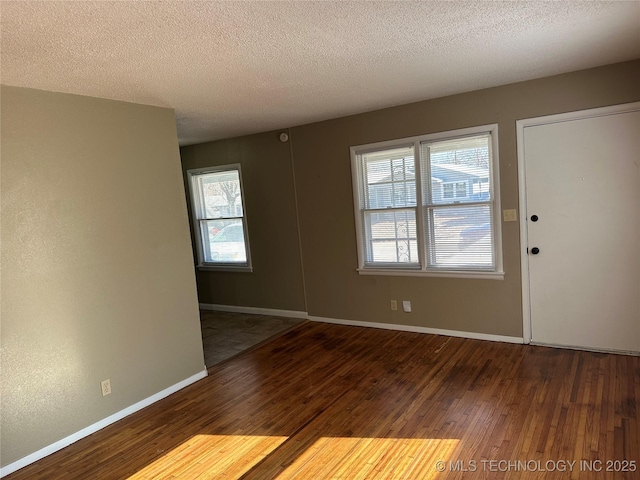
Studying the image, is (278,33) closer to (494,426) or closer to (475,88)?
(475,88)

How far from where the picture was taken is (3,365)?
2609 millimetres

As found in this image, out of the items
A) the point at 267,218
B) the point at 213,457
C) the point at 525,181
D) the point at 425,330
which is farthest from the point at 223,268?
the point at 525,181

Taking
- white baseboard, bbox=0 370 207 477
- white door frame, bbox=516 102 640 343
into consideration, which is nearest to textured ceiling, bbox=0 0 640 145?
white door frame, bbox=516 102 640 343

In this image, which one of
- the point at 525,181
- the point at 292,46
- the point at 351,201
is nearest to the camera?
the point at 292,46

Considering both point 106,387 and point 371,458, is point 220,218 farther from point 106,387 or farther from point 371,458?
point 371,458

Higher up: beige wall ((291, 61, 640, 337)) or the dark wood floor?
beige wall ((291, 61, 640, 337))

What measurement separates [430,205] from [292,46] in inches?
92.6

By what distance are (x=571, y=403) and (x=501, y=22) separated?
243cm

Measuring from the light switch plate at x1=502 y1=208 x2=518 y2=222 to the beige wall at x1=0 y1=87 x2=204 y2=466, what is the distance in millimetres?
2861

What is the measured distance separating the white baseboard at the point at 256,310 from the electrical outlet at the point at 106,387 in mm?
2613

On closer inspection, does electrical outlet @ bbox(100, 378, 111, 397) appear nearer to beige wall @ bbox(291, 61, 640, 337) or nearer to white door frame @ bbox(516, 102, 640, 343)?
beige wall @ bbox(291, 61, 640, 337)

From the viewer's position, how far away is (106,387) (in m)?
3.12

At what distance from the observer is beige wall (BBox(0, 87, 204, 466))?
8.77 feet

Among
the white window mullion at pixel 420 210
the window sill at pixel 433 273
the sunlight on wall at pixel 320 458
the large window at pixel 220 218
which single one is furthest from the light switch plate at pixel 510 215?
the large window at pixel 220 218
